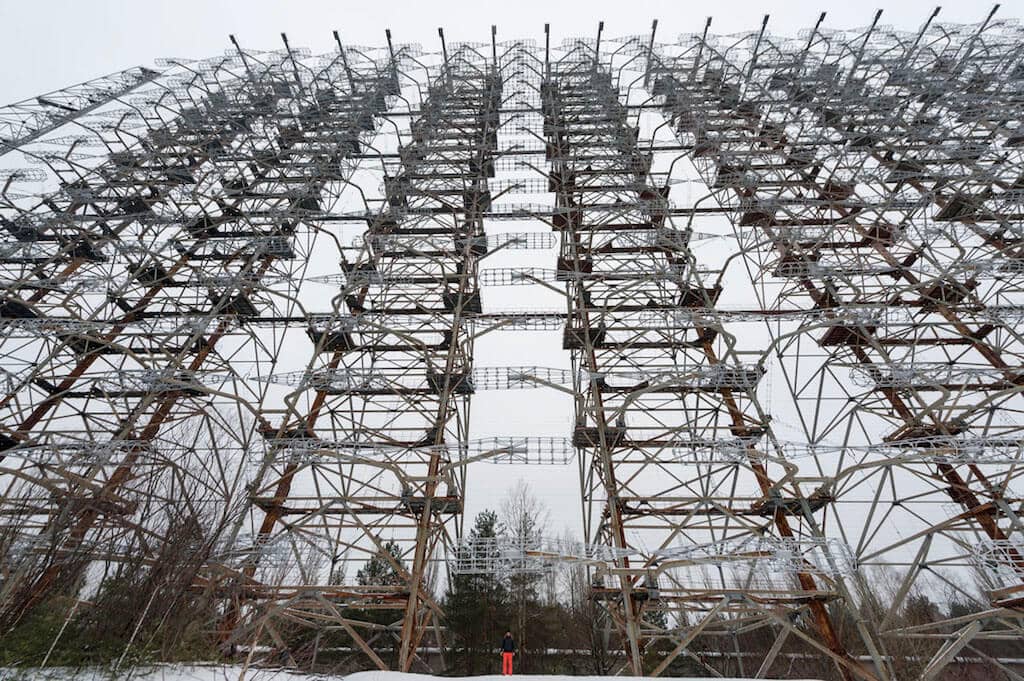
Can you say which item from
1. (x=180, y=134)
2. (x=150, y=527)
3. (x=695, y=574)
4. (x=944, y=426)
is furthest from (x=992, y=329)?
(x=180, y=134)

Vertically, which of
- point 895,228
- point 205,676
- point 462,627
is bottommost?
point 205,676

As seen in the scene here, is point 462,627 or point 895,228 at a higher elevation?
point 895,228

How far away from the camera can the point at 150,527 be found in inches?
360

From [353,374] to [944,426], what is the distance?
1147 centimetres

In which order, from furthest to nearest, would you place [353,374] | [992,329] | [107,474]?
[992,329] → [353,374] → [107,474]

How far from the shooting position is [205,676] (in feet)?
21.3

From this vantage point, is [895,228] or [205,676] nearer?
[205,676]

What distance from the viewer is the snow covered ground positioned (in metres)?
5.49

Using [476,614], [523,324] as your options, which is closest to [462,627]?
[476,614]

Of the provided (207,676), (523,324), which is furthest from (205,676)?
(523,324)

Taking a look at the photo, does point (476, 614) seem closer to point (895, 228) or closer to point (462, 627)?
point (462, 627)

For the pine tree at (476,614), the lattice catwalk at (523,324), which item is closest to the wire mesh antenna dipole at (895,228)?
the lattice catwalk at (523,324)

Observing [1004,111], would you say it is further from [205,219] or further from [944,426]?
[205,219]

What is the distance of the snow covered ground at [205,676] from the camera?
549cm
